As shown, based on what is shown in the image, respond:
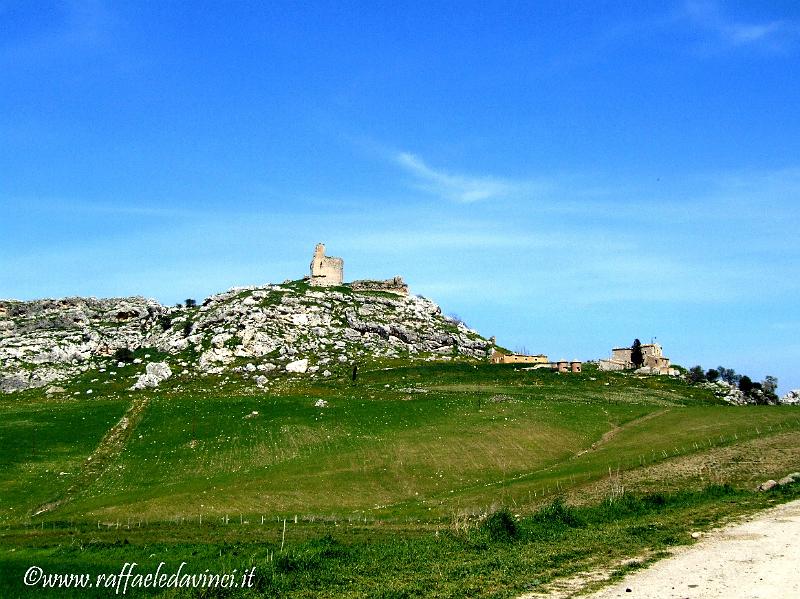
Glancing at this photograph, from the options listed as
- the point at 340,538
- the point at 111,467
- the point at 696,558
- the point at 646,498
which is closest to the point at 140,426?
the point at 111,467

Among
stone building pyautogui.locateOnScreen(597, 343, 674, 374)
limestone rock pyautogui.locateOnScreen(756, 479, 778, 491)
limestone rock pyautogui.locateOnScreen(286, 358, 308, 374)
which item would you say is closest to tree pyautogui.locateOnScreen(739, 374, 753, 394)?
stone building pyautogui.locateOnScreen(597, 343, 674, 374)

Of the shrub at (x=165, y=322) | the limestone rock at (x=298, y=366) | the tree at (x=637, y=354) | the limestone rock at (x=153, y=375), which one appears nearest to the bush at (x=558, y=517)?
the limestone rock at (x=153, y=375)

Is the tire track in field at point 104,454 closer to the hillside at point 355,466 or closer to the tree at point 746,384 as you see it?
the hillside at point 355,466

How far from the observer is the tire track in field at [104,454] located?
5899 centimetres

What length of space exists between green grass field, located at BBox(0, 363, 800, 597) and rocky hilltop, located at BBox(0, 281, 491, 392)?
985 inches

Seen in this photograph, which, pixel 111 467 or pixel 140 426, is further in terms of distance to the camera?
pixel 140 426

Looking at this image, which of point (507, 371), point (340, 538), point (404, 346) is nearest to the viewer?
point (340, 538)

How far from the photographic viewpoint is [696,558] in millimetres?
26391

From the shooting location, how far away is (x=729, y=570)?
80.0 ft

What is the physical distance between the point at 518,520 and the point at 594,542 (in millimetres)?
8751

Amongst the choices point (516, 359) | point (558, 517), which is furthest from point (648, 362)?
point (558, 517)

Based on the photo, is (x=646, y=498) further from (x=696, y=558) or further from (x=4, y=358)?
(x=4, y=358)

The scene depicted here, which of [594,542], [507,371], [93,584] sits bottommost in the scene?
[93,584]

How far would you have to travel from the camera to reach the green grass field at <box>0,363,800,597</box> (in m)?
30.7
